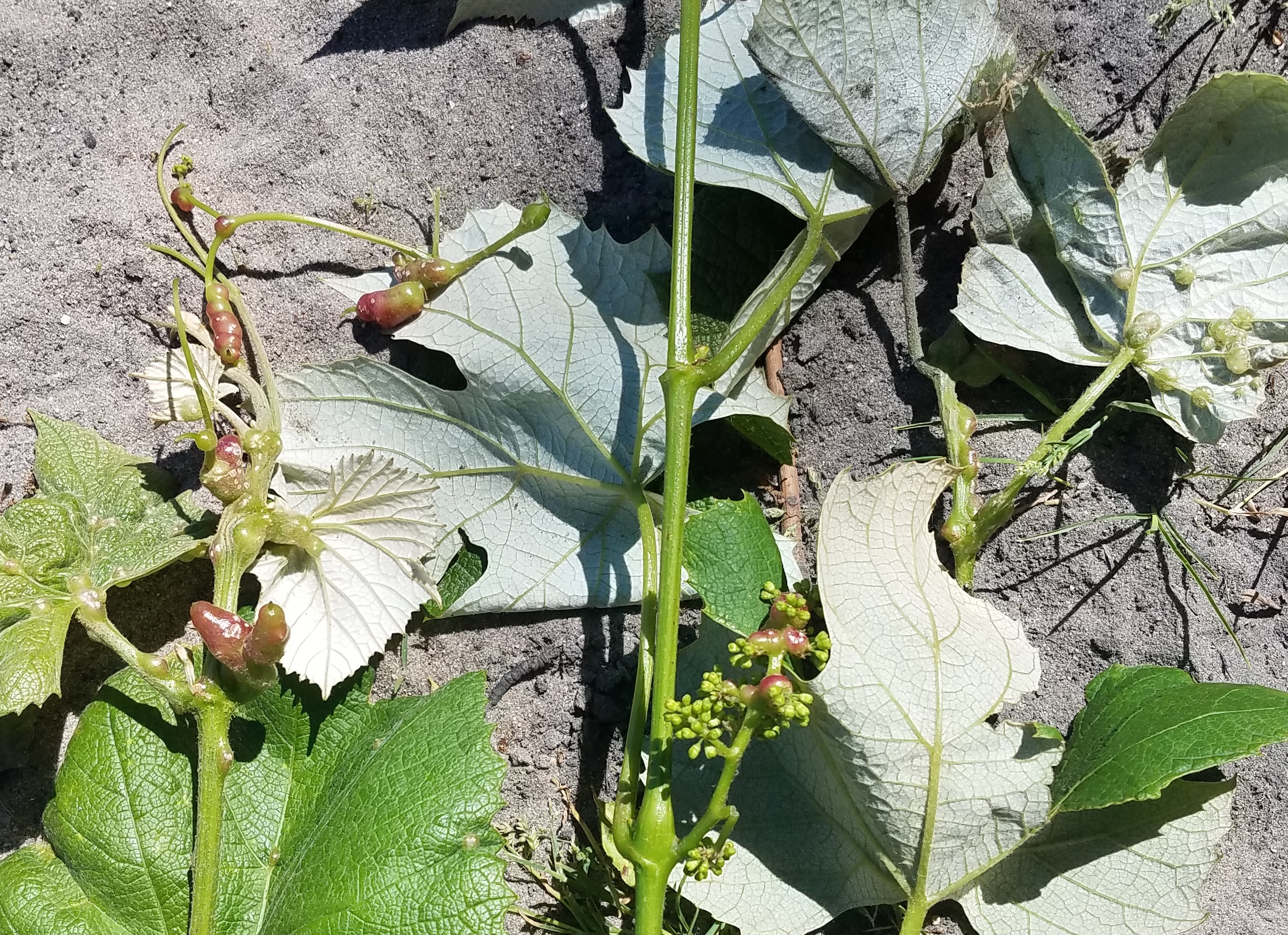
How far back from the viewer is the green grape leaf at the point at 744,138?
158 cm

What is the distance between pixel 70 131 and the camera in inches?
69.9

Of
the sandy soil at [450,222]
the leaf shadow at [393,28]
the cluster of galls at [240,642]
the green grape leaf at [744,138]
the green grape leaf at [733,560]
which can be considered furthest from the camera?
the leaf shadow at [393,28]

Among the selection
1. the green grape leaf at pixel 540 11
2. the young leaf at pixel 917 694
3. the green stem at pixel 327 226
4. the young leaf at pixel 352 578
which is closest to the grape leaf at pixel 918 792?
the young leaf at pixel 917 694

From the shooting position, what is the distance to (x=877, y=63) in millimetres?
1519

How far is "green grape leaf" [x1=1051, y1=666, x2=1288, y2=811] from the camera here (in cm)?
126

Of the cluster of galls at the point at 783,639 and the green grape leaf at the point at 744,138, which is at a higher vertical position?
the green grape leaf at the point at 744,138

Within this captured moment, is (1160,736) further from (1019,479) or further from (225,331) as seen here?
(225,331)

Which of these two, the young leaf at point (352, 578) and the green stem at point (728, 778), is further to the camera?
the young leaf at point (352, 578)

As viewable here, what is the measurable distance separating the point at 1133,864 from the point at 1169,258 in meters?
0.95

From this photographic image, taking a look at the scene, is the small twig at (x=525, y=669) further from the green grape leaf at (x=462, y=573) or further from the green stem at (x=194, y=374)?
the green stem at (x=194, y=374)

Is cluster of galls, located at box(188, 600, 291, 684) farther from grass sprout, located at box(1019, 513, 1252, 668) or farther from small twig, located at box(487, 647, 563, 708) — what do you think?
grass sprout, located at box(1019, 513, 1252, 668)

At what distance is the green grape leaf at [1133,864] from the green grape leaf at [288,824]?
858 millimetres

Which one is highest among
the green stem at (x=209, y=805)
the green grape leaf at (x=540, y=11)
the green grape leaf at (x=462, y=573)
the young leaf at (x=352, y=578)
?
the green grape leaf at (x=540, y=11)

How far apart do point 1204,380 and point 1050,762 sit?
0.66 metres
